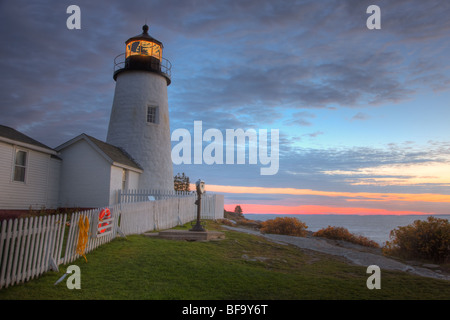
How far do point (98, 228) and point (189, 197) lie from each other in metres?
10.5

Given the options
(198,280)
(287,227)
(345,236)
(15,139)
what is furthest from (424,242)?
(15,139)

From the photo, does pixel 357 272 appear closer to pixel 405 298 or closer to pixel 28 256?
pixel 405 298

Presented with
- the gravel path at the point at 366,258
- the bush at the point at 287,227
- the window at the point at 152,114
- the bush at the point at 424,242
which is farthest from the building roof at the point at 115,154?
the bush at the point at 424,242

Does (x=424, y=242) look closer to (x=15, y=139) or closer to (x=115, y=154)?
(x=115, y=154)

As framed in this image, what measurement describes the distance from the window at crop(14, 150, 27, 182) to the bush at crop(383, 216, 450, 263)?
59.2 ft

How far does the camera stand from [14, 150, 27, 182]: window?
1573 cm

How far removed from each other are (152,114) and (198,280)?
58.1 ft

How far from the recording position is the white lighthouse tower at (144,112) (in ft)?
75.0

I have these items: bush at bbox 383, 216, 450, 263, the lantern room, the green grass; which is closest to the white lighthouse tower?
the lantern room

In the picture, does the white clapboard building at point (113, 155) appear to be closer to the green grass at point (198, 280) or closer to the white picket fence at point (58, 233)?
the white picket fence at point (58, 233)

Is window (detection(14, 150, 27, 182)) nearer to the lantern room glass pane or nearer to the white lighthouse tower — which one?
the white lighthouse tower

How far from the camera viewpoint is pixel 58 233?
8.30 metres
